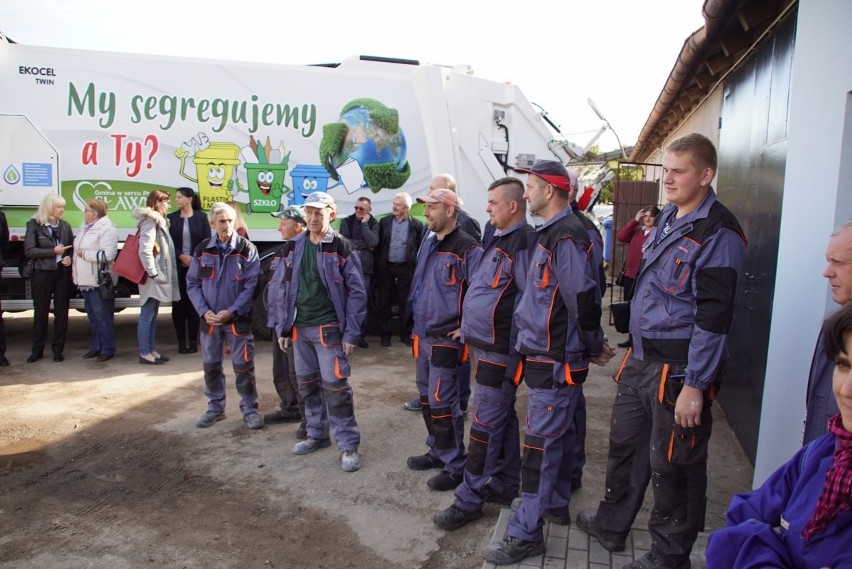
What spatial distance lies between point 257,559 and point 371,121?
5.79m

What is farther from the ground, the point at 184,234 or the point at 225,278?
the point at 184,234

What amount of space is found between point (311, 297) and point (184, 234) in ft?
11.1

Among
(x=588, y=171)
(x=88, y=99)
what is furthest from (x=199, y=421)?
(x=588, y=171)

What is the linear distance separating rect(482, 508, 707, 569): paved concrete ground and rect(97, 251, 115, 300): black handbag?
5299 mm

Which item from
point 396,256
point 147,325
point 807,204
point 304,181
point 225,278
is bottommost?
point 147,325

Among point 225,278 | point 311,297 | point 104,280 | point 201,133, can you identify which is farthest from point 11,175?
point 311,297

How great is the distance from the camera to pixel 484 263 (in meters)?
Answer: 3.69

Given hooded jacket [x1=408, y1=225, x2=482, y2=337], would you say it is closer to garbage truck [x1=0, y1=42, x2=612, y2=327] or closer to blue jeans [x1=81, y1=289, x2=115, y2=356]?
garbage truck [x1=0, y1=42, x2=612, y2=327]

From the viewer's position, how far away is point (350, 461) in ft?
14.7

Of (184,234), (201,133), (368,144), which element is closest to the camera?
(184,234)

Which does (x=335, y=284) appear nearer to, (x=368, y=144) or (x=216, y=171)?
(x=216, y=171)

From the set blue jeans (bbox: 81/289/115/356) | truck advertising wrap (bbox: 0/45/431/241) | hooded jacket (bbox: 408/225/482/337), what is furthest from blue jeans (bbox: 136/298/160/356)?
hooded jacket (bbox: 408/225/482/337)

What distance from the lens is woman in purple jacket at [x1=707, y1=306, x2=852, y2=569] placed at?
5.38 feet

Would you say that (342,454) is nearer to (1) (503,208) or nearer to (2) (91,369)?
(1) (503,208)
